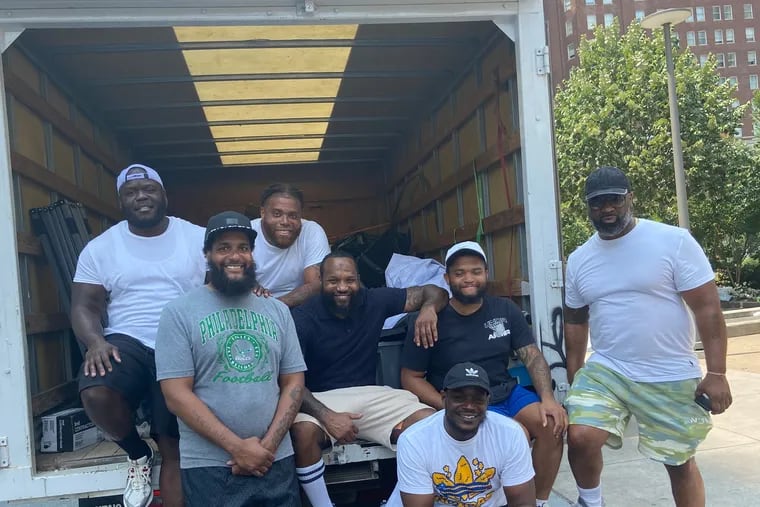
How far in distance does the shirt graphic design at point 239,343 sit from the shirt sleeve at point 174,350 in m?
0.07

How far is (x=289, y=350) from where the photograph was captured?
9.39 feet

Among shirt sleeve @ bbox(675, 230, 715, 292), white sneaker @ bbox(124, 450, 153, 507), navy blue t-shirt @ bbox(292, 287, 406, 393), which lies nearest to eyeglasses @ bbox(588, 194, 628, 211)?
shirt sleeve @ bbox(675, 230, 715, 292)

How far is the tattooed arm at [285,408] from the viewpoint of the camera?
2.67 m

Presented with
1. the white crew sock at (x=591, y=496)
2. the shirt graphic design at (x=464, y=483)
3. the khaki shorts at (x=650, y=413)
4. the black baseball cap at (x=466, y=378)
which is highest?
the black baseball cap at (x=466, y=378)

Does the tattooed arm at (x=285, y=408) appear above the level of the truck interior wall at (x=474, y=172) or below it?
below

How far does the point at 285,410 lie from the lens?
9.04 ft

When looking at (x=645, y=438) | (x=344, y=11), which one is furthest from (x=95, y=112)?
(x=645, y=438)

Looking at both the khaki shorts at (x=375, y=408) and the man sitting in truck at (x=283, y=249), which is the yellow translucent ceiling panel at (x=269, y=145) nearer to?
the man sitting in truck at (x=283, y=249)

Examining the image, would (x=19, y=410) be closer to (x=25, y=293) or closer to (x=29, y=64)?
(x=25, y=293)

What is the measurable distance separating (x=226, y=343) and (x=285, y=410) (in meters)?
0.37

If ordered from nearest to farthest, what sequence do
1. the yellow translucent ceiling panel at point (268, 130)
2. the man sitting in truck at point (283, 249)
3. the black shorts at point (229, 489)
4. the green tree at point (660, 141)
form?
1. the black shorts at point (229, 489)
2. the man sitting in truck at point (283, 249)
3. the yellow translucent ceiling panel at point (268, 130)
4. the green tree at point (660, 141)

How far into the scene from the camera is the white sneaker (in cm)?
274

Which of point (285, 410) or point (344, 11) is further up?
point (344, 11)

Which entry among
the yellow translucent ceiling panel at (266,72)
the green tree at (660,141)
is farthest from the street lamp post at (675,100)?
the yellow translucent ceiling panel at (266,72)
